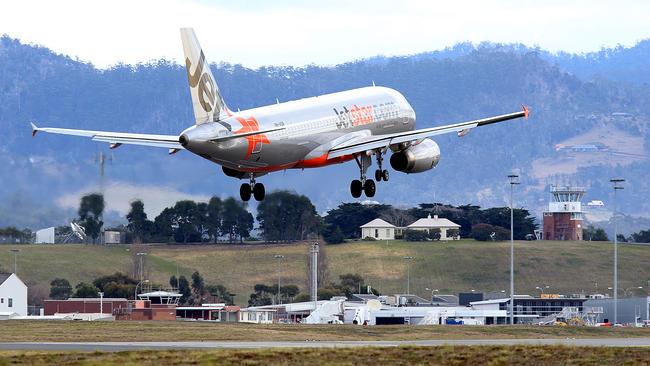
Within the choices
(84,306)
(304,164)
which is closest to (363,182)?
(304,164)

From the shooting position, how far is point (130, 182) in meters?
151

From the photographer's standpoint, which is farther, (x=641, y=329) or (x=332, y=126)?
(x=641, y=329)

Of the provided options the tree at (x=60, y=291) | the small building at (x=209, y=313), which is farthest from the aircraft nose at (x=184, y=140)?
the tree at (x=60, y=291)

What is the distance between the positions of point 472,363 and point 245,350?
12.3 metres

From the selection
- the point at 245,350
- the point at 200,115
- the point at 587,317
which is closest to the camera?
the point at 245,350

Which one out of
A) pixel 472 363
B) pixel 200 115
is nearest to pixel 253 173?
pixel 200 115

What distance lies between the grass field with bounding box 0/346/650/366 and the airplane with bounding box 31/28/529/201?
1236 centimetres

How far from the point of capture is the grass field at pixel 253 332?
106938mm

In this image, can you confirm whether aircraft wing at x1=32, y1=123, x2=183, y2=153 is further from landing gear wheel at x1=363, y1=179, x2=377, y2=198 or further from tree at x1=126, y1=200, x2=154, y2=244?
tree at x1=126, y1=200, x2=154, y2=244

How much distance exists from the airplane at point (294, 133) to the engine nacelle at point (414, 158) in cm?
6

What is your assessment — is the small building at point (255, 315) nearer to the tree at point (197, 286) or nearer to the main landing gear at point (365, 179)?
the tree at point (197, 286)

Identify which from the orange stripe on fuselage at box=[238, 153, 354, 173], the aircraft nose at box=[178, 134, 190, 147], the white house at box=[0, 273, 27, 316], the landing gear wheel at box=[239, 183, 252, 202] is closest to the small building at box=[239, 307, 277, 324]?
the white house at box=[0, 273, 27, 316]

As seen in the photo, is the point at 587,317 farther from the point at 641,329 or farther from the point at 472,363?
the point at 472,363

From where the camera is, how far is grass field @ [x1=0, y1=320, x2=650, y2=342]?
106938 millimetres
